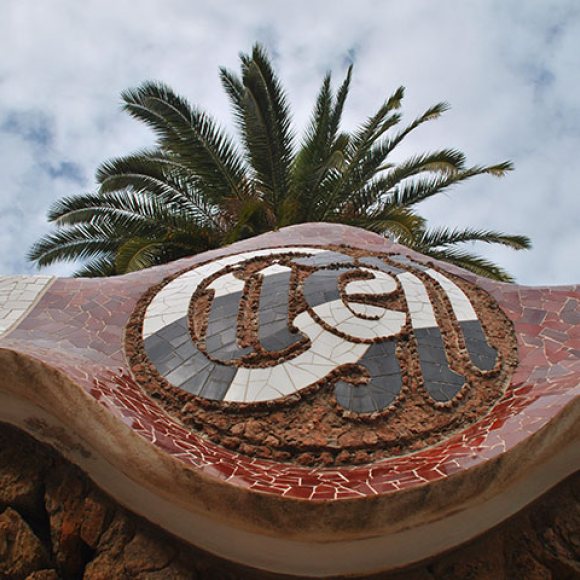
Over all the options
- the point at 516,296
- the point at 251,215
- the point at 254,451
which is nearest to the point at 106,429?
the point at 254,451

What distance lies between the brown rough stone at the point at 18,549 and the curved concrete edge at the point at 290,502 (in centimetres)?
46

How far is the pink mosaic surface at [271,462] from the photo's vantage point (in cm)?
280

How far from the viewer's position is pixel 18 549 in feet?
9.74

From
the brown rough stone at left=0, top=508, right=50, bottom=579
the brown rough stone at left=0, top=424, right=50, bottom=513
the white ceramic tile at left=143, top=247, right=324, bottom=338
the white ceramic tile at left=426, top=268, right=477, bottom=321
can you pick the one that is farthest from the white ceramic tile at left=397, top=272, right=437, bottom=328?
the brown rough stone at left=0, top=508, right=50, bottom=579

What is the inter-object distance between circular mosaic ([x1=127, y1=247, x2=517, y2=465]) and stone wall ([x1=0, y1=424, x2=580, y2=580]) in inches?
23.5

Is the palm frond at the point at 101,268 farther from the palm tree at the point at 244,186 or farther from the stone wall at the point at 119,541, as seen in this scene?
the stone wall at the point at 119,541

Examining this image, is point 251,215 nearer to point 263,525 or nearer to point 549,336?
point 549,336

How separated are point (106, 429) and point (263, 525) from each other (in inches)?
35.3

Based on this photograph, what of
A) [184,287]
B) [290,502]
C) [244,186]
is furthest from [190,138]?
[290,502]

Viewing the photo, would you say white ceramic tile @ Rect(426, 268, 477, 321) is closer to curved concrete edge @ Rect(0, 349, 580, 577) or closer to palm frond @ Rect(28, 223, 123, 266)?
curved concrete edge @ Rect(0, 349, 580, 577)

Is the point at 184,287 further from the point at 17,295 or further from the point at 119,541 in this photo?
the point at 119,541

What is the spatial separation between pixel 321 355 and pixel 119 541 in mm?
1570

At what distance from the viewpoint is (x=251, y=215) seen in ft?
30.9

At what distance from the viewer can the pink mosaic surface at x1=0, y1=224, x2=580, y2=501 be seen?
110 inches
